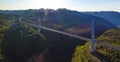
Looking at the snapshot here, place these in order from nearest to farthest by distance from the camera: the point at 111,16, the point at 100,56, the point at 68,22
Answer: the point at 100,56
the point at 68,22
the point at 111,16

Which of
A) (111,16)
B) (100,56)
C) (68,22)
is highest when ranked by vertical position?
(100,56)

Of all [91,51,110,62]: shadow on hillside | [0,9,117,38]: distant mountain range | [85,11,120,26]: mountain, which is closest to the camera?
[91,51,110,62]: shadow on hillside

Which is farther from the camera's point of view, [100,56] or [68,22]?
[68,22]

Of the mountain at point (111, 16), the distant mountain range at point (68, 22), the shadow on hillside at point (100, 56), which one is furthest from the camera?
the mountain at point (111, 16)

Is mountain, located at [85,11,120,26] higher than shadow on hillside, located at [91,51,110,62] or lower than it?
lower

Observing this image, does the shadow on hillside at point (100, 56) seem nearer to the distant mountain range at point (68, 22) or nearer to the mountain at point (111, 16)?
the distant mountain range at point (68, 22)

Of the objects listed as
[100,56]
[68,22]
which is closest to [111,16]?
[68,22]

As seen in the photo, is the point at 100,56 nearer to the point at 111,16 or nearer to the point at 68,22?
the point at 68,22

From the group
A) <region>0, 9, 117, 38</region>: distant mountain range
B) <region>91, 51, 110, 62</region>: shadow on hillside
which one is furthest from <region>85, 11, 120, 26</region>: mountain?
<region>91, 51, 110, 62</region>: shadow on hillside

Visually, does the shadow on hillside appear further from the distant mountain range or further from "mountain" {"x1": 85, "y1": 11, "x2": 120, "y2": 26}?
"mountain" {"x1": 85, "y1": 11, "x2": 120, "y2": 26}

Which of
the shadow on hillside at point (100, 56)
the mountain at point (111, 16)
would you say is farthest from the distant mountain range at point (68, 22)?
the mountain at point (111, 16)

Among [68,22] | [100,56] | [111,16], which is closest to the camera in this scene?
[100,56]

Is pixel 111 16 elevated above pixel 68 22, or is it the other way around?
pixel 68 22
